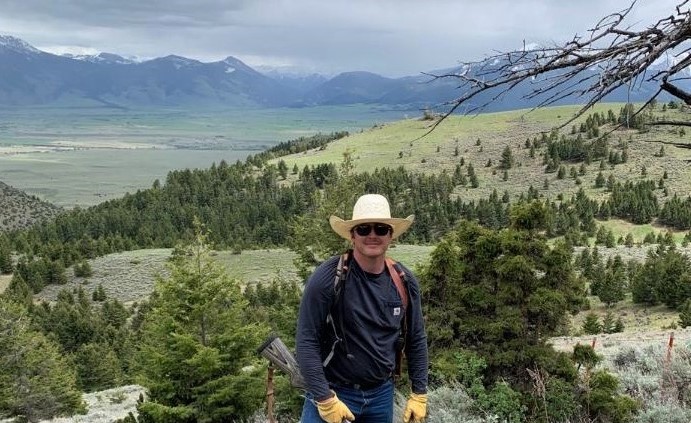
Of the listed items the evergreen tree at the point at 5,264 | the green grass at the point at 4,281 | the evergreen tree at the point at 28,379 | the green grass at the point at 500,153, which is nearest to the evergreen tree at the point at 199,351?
the evergreen tree at the point at 28,379

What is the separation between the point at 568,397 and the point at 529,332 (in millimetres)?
2003

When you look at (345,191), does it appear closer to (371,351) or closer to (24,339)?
(371,351)

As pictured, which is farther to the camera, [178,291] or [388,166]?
[388,166]

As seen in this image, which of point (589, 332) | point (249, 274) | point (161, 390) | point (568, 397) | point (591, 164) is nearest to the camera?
point (568, 397)

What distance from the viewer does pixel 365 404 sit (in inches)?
Result: 173

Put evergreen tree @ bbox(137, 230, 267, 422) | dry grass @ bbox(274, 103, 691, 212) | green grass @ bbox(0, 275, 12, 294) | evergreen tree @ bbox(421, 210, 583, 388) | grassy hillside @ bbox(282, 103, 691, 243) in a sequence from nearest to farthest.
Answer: evergreen tree @ bbox(421, 210, 583, 388) → evergreen tree @ bbox(137, 230, 267, 422) → green grass @ bbox(0, 275, 12, 294) → grassy hillside @ bbox(282, 103, 691, 243) → dry grass @ bbox(274, 103, 691, 212)

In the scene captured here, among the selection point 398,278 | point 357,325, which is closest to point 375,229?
point 398,278

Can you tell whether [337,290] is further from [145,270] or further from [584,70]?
[145,270]

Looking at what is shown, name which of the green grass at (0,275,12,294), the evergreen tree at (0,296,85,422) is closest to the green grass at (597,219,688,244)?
the evergreen tree at (0,296,85,422)

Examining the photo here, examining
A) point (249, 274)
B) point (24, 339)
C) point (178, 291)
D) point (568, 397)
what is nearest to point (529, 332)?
point (568, 397)

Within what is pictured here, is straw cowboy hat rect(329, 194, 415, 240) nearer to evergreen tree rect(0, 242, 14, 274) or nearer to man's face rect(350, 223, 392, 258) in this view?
man's face rect(350, 223, 392, 258)

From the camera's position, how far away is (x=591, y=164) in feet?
285

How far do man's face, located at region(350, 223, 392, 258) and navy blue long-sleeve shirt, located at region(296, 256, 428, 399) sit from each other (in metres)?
0.13

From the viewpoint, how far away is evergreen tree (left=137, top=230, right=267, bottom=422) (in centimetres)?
1326
